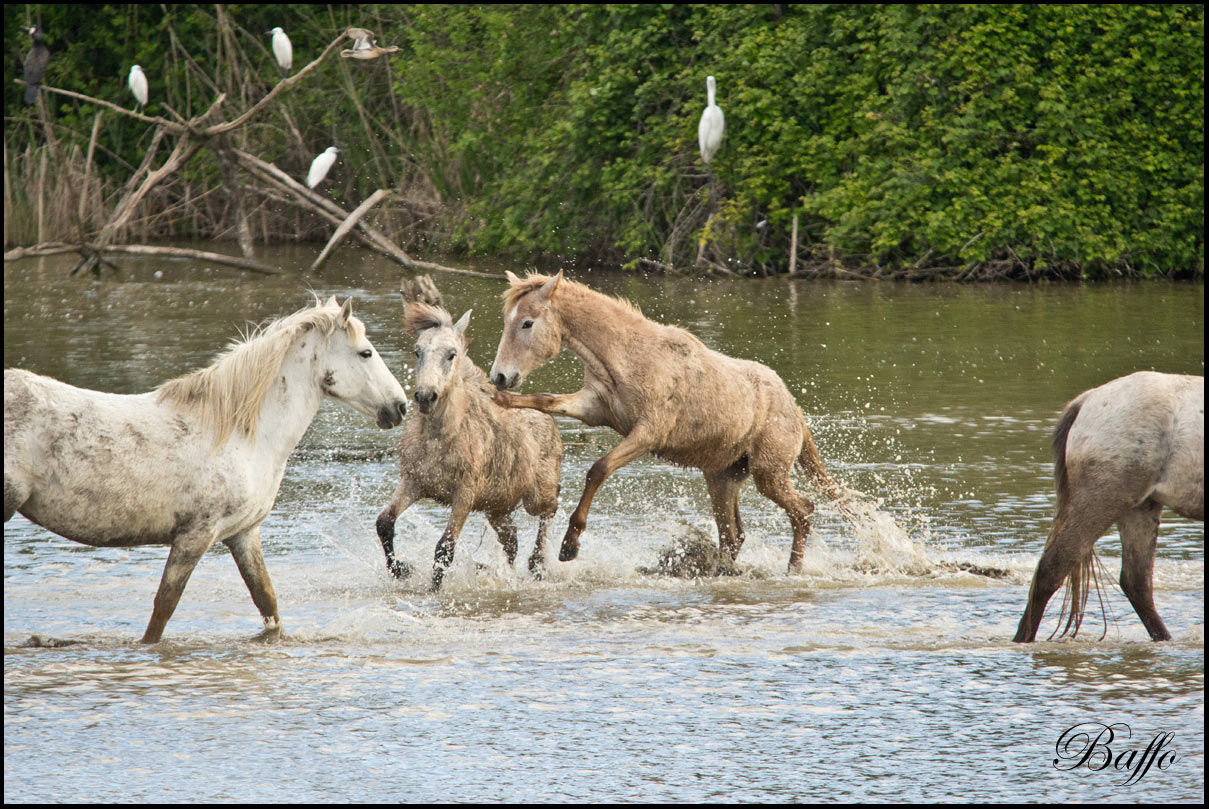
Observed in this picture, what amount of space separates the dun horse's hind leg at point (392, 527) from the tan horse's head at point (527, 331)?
0.71 meters

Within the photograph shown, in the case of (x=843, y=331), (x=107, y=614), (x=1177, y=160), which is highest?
(x=1177, y=160)

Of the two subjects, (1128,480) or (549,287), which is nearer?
(1128,480)

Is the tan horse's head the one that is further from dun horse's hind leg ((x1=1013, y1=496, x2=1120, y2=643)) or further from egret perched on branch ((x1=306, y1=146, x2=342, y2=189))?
egret perched on branch ((x1=306, y1=146, x2=342, y2=189))

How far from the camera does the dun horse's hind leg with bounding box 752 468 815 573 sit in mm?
8000

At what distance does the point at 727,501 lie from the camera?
8.17 m

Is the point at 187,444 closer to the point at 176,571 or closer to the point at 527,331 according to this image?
the point at 176,571

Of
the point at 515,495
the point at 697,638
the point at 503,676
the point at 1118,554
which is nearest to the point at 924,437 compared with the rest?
the point at 1118,554

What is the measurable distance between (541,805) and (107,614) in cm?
300

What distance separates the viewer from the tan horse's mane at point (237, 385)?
19.5 feet

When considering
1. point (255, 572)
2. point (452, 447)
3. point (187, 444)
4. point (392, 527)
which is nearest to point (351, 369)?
point (187, 444)

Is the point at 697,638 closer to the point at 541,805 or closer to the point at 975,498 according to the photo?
the point at 541,805

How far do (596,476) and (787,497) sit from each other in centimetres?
118

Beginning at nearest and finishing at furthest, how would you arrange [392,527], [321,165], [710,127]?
[392,527] → [321,165] → [710,127]

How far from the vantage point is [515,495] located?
7.82 metres
